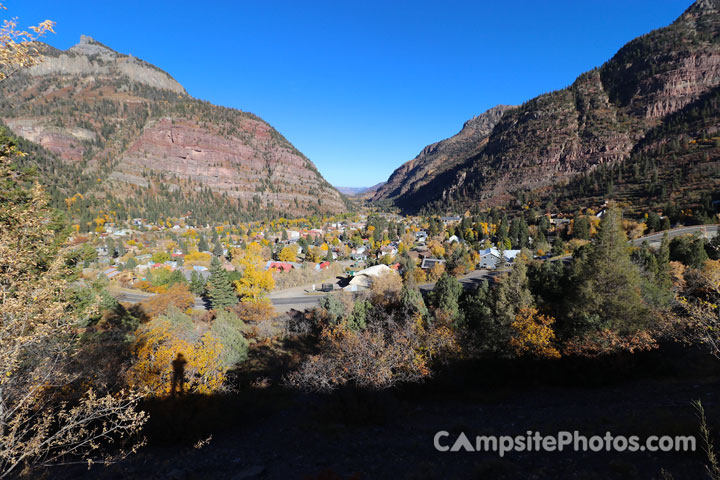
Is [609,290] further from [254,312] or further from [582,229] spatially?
[582,229]

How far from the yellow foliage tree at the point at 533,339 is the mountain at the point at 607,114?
416 ft

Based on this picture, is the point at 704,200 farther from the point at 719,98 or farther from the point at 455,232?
the point at 719,98

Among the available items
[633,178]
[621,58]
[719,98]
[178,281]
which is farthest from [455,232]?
[621,58]

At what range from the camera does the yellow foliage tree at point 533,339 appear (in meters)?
16.0

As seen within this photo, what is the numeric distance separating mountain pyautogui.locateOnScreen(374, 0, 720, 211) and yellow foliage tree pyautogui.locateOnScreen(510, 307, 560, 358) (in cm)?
12667

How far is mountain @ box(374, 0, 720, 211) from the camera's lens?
422 feet

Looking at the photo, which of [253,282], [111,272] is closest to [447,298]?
[253,282]

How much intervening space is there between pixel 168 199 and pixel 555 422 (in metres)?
190

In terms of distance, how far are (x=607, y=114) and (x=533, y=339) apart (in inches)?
7355

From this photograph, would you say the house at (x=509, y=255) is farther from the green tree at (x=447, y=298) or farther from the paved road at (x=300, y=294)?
Answer: the green tree at (x=447, y=298)

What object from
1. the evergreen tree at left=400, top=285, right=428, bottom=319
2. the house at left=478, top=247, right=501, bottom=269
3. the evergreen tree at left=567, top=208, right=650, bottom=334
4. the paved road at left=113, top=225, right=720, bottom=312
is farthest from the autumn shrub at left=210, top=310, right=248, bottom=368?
the house at left=478, top=247, right=501, bottom=269

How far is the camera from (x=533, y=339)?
1650 cm

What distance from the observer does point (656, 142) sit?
115m

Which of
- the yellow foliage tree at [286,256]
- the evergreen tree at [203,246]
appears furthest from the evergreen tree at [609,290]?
the evergreen tree at [203,246]
